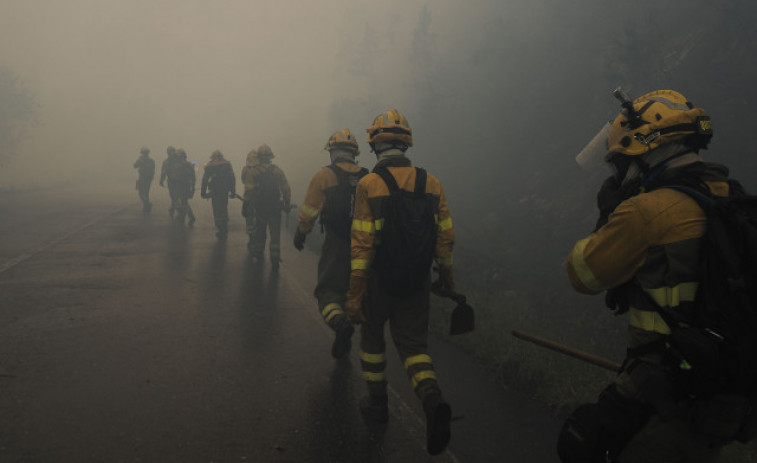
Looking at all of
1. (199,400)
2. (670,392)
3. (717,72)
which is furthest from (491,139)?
(670,392)

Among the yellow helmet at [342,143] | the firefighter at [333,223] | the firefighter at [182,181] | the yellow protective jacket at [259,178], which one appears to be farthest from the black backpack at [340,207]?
the firefighter at [182,181]

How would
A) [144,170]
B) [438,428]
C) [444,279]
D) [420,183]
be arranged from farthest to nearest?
[144,170], [444,279], [420,183], [438,428]

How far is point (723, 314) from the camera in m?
1.82

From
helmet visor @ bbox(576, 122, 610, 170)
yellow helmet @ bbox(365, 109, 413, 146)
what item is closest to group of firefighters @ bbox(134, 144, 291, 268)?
yellow helmet @ bbox(365, 109, 413, 146)

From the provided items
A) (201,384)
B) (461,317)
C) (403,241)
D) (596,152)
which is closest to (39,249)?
(201,384)

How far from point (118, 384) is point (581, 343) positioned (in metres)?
4.83

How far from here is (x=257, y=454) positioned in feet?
10.8

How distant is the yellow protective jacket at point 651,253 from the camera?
A: 76.9 inches

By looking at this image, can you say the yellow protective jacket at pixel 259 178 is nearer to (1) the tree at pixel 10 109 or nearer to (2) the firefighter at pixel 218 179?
(2) the firefighter at pixel 218 179

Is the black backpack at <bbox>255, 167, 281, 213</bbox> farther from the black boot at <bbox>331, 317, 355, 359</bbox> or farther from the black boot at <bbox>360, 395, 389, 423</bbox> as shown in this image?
the black boot at <bbox>360, 395, 389, 423</bbox>

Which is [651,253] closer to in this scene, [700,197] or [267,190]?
[700,197]

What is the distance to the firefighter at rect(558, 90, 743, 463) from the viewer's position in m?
1.94

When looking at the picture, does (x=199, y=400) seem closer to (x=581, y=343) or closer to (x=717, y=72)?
(x=581, y=343)

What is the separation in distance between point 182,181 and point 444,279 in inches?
477
